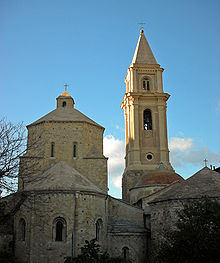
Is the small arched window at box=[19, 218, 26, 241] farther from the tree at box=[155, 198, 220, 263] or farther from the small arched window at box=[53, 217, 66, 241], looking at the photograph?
the tree at box=[155, 198, 220, 263]

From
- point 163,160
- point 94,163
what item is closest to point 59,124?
point 94,163

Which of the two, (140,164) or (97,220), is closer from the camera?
(97,220)

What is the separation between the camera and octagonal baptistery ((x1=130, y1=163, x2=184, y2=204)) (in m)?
30.1

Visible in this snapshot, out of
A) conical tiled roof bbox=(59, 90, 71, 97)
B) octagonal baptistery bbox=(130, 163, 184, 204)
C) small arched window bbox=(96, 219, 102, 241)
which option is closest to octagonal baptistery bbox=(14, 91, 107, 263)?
small arched window bbox=(96, 219, 102, 241)

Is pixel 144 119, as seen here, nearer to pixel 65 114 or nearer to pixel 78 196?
pixel 65 114

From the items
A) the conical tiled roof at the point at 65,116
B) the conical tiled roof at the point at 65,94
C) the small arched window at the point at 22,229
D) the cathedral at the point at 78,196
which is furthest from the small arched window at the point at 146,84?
the small arched window at the point at 22,229

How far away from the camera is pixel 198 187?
21797 mm

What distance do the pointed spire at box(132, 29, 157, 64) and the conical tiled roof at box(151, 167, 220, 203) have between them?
21.4 meters

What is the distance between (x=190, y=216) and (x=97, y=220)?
7798 mm

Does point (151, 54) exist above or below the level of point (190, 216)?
above

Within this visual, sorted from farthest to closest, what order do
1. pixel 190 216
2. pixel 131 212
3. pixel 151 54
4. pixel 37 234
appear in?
pixel 151 54, pixel 131 212, pixel 37 234, pixel 190 216

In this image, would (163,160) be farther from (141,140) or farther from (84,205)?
(84,205)

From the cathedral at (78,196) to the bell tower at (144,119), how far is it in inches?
8.8

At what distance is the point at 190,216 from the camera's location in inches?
640
